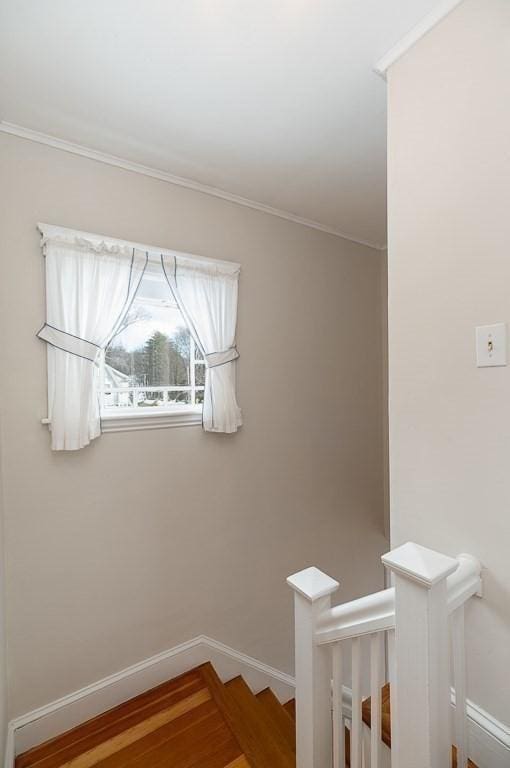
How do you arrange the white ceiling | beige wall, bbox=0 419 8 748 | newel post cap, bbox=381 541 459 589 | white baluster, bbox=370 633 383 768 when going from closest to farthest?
A: 1. newel post cap, bbox=381 541 459 589
2. white baluster, bbox=370 633 383 768
3. the white ceiling
4. beige wall, bbox=0 419 8 748

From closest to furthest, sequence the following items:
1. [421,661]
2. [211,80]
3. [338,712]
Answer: [421,661]
[338,712]
[211,80]

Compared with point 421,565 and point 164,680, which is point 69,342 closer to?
point 421,565

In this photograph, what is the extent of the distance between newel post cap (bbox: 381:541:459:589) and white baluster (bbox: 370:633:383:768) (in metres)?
0.29

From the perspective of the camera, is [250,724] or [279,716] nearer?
[250,724]

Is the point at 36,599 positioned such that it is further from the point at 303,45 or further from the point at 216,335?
the point at 303,45

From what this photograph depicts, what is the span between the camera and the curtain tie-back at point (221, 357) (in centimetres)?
218

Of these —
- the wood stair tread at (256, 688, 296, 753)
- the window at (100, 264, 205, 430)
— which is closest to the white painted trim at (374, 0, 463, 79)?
the window at (100, 264, 205, 430)

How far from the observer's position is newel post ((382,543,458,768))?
85cm

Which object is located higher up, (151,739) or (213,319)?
(213,319)

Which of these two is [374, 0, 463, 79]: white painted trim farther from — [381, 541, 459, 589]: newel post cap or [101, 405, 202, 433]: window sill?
[101, 405, 202, 433]: window sill

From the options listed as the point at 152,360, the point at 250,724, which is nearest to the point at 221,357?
the point at 152,360

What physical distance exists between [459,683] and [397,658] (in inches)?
13.2

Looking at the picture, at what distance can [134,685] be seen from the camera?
1.92 m

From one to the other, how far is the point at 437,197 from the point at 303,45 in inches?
29.1
